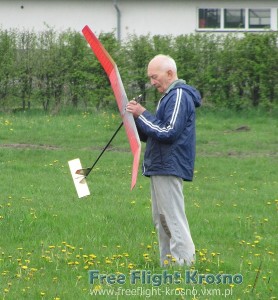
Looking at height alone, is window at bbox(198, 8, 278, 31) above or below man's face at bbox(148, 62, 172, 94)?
above

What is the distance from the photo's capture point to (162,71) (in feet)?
25.9

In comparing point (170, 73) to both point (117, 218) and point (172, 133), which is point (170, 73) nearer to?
point (172, 133)

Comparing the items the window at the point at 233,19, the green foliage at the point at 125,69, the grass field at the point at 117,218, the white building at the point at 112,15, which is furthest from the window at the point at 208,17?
the grass field at the point at 117,218

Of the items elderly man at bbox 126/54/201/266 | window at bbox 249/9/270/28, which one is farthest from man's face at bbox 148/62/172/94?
window at bbox 249/9/270/28

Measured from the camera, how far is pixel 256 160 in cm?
1606

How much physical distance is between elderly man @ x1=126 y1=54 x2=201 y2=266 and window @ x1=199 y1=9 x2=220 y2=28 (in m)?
29.2

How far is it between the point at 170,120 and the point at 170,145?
0.22 meters

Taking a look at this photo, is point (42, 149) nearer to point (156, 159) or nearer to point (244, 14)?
point (156, 159)

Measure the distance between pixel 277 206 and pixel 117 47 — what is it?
11252 millimetres

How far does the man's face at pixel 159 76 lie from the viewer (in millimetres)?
7895

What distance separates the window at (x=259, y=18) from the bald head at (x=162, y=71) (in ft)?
97.4

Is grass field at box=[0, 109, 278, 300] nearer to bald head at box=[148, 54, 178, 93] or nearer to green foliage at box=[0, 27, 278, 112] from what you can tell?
bald head at box=[148, 54, 178, 93]

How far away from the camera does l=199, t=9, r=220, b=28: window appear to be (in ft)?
121

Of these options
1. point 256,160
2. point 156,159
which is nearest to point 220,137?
point 256,160
